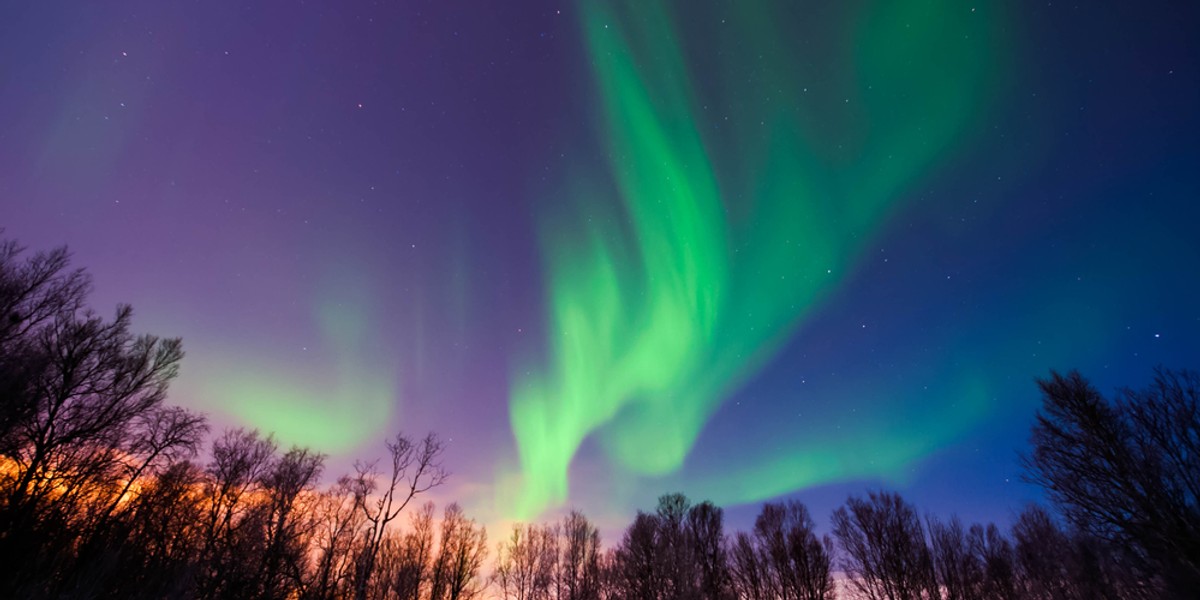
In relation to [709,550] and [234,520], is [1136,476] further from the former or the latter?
[234,520]

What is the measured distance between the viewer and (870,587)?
39.9 m

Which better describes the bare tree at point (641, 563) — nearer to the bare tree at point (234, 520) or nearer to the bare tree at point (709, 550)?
the bare tree at point (709, 550)

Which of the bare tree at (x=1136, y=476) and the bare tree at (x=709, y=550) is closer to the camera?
the bare tree at (x=1136, y=476)

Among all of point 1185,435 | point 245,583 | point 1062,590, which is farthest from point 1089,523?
point 245,583

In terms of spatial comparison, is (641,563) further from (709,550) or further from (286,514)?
(286,514)

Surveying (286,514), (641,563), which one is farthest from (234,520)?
(641,563)

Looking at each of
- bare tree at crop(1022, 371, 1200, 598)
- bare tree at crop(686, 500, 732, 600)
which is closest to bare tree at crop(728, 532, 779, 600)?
bare tree at crop(686, 500, 732, 600)

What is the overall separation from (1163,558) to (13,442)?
5186 cm

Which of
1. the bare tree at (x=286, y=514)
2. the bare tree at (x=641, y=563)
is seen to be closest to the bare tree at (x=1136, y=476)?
the bare tree at (x=641, y=563)

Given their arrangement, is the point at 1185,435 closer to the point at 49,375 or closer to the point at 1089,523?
the point at 1089,523

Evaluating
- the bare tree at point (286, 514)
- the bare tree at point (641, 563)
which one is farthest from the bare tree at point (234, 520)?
the bare tree at point (641, 563)

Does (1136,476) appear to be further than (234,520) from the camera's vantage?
No

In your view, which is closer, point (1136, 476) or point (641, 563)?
point (1136, 476)

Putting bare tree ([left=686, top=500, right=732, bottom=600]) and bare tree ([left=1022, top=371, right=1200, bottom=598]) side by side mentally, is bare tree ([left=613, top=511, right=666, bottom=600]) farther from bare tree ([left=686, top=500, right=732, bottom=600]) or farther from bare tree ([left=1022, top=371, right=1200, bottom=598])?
bare tree ([left=1022, top=371, right=1200, bottom=598])
